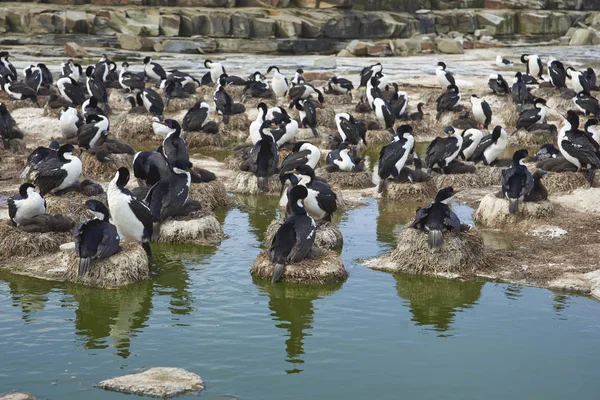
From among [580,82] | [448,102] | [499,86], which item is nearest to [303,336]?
[448,102]

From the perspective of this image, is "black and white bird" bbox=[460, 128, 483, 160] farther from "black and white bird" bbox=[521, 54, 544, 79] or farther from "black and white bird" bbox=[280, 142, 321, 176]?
"black and white bird" bbox=[521, 54, 544, 79]

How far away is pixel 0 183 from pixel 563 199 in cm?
1164

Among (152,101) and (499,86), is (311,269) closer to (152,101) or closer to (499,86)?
(152,101)

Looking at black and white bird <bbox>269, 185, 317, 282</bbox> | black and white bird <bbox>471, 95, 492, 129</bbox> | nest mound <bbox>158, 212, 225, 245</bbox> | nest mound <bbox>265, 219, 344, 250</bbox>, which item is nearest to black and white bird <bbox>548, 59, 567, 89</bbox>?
black and white bird <bbox>471, 95, 492, 129</bbox>

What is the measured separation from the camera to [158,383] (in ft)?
31.6

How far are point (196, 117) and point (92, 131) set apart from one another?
4.21 metres

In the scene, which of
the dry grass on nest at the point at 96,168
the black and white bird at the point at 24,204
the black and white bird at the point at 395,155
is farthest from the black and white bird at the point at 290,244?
the dry grass on nest at the point at 96,168

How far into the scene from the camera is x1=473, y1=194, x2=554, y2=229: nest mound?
A: 16.2m

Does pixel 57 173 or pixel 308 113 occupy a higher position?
pixel 308 113

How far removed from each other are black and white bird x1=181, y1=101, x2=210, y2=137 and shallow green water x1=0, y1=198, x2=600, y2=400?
9.69 meters

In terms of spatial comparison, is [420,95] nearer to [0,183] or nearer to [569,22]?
[0,183]

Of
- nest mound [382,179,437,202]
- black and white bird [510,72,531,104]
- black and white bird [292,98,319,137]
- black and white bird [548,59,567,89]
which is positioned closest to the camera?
nest mound [382,179,437,202]

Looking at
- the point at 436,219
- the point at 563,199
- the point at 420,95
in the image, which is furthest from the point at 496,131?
the point at 420,95

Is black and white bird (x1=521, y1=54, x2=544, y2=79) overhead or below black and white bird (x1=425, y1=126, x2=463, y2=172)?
overhead
